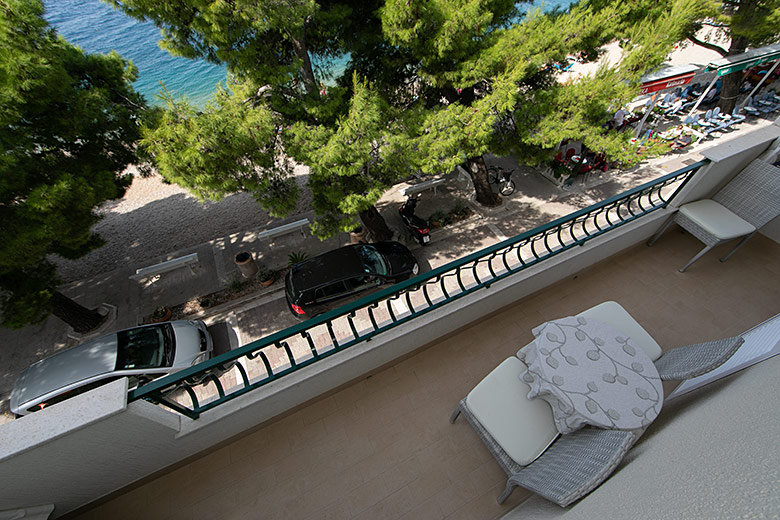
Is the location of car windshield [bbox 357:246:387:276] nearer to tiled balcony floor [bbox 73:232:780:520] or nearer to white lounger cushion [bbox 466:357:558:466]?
tiled balcony floor [bbox 73:232:780:520]

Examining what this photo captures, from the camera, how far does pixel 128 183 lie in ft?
22.5

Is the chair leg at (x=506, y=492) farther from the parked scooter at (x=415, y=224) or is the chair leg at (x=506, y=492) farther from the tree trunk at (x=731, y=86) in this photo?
the tree trunk at (x=731, y=86)

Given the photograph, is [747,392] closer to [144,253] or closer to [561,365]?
[561,365]

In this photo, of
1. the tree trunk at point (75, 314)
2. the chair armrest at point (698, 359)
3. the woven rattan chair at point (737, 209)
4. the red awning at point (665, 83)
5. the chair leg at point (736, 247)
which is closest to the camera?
the chair armrest at point (698, 359)

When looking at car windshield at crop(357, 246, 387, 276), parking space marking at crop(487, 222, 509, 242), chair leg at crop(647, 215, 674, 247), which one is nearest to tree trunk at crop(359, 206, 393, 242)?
car windshield at crop(357, 246, 387, 276)

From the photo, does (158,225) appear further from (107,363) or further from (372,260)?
(372,260)

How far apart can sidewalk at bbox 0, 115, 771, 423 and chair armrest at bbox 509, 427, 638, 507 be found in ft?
21.2

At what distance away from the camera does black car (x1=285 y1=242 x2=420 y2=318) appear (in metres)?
7.16

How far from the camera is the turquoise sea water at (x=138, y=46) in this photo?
2911 cm

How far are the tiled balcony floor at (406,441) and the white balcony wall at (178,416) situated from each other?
18 cm

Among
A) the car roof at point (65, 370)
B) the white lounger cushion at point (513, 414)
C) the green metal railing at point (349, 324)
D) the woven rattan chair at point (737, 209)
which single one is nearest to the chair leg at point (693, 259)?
the woven rattan chair at point (737, 209)

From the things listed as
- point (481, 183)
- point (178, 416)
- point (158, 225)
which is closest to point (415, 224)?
point (481, 183)

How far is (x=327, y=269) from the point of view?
7.34 m

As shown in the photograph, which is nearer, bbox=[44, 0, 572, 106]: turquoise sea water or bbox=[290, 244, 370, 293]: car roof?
bbox=[290, 244, 370, 293]: car roof
